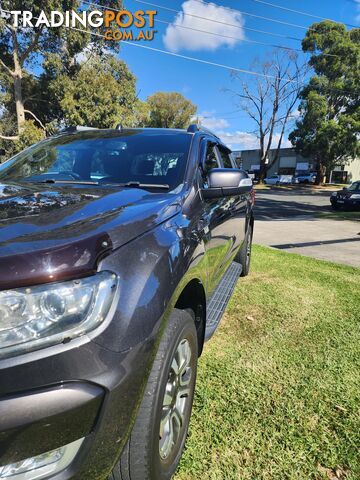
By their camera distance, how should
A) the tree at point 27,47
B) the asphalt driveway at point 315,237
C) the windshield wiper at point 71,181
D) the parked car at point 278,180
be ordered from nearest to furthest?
the windshield wiper at point 71,181 → the asphalt driveway at point 315,237 → the tree at point 27,47 → the parked car at point 278,180

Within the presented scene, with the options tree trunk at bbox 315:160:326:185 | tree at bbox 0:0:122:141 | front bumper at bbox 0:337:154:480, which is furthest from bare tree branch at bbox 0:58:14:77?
tree trunk at bbox 315:160:326:185

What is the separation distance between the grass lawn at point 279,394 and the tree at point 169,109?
138ft

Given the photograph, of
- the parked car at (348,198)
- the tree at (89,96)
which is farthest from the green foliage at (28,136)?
the parked car at (348,198)

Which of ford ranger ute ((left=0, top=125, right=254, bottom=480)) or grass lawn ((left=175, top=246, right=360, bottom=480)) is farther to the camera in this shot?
grass lawn ((left=175, top=246, right=360, bottom=480))

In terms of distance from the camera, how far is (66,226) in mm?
1331

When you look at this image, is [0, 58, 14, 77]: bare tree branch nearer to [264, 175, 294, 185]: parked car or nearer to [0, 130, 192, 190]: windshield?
[0, 130, 192, 190]: windshield

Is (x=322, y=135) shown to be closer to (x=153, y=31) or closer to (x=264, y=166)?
(x=264, y=166)

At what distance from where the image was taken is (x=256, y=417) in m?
2.25

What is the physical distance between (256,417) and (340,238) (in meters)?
8.05

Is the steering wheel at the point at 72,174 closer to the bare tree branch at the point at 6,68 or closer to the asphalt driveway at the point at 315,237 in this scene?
the asphalt driveway at the point at 315,237

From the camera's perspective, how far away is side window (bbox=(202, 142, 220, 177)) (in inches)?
114

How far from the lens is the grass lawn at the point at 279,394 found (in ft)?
6.32

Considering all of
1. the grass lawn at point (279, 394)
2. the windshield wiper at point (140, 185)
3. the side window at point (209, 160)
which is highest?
the side window at point (209, 160)

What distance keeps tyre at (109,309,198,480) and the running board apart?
0.54 meters
